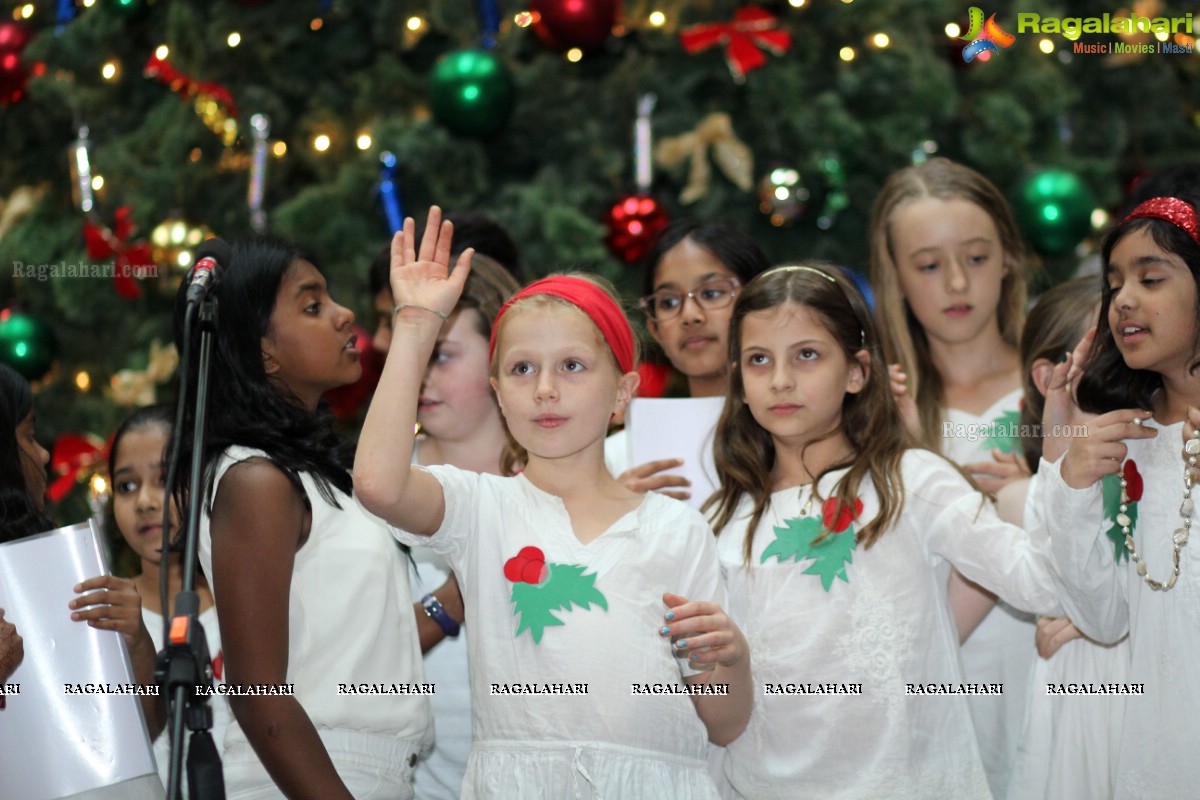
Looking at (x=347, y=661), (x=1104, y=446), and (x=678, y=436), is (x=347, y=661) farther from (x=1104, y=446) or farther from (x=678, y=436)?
(x=1104, y=446)

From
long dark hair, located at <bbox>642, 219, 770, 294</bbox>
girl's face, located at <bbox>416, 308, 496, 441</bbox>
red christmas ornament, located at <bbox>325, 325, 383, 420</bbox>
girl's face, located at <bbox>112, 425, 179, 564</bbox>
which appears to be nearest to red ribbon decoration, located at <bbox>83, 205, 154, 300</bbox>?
red christmas ornament, located at <bbox>325, 325, 383, 420</bbox>

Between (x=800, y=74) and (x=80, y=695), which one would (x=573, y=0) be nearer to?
(x=800, y=74)

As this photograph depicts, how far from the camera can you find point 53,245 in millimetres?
4285

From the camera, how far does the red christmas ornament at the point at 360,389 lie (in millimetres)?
3678

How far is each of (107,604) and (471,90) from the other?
2.09m

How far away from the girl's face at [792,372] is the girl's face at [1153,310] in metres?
0.53

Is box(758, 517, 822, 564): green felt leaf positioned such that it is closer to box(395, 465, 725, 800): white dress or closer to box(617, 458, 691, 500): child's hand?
box(395, 465, 725, 800): white dress

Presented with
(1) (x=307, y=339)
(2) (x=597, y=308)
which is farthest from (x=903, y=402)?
(1) (x=307, y=339)

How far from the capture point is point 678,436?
2736mm

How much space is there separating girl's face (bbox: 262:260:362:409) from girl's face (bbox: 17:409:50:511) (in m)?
0.59

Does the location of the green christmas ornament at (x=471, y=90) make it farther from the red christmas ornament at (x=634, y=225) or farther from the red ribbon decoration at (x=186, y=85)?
the red ribbon decoration at (x=186, y=85)

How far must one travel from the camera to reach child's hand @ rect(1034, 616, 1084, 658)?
2.48 meters

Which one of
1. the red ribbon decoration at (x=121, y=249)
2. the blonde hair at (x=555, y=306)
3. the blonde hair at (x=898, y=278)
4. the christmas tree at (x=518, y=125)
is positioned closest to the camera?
the blonde hair at (x=555, y=306)

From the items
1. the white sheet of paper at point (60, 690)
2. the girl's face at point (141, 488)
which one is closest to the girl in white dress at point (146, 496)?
the girl's face at point (141, 488)
